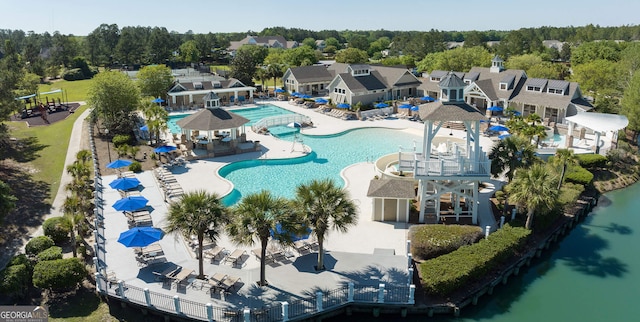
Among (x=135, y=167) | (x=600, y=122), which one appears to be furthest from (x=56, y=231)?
(x=600, y=122)

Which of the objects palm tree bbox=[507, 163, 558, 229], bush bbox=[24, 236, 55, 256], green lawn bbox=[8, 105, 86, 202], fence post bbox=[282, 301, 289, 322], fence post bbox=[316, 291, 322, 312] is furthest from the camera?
green lawn bbox=[8, 105, 86, 202]

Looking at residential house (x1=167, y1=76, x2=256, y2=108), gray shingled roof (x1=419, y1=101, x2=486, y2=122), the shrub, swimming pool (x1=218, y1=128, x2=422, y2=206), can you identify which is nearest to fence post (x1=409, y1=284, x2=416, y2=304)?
gray shingled roof (x1=419, y1=101, x2=486, y2=122)

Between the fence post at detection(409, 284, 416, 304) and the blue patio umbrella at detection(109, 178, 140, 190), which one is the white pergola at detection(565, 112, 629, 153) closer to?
the fence post at detection(409, 284, 416, 304)

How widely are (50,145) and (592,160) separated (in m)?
48.8

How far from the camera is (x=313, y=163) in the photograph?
39875mm

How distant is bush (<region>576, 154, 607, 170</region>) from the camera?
3694 centimetres

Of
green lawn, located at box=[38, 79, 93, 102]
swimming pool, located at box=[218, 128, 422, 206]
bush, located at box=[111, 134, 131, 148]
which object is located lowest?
swimming pool, located at box=[218, 128, 422, 206]

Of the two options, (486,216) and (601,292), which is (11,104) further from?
(601,292)

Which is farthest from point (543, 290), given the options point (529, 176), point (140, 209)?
point (140, 209)

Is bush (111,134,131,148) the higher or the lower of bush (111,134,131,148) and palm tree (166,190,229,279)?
the lower

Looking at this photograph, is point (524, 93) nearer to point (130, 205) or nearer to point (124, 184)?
point (124, 184)

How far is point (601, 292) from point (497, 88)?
3790cm

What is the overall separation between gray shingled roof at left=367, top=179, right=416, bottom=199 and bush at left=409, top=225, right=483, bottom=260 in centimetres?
257

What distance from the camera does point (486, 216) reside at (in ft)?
92.3
